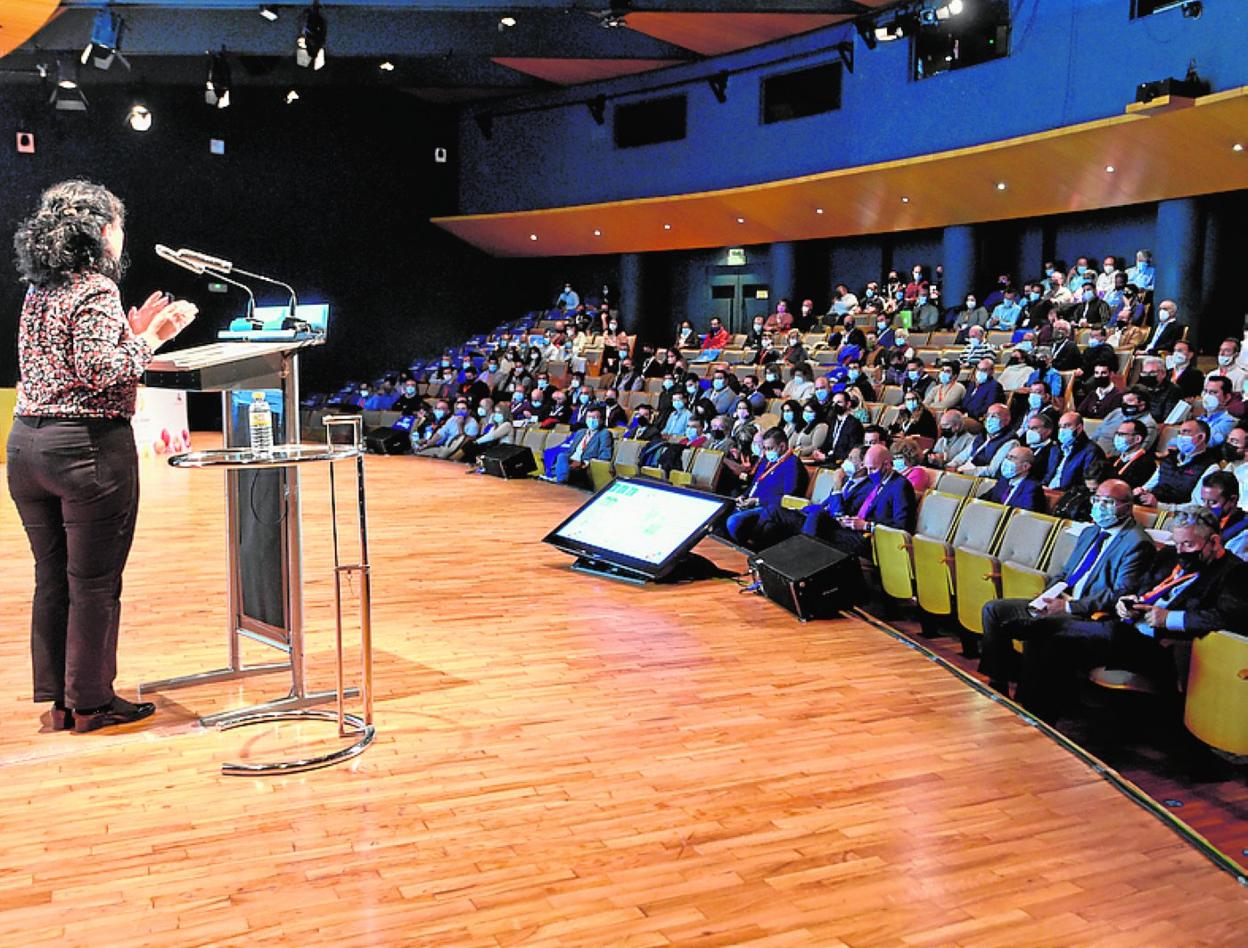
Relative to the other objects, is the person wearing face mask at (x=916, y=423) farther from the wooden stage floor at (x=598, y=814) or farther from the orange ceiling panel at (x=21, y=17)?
the orange ceiling panel at (x=21, y=17)

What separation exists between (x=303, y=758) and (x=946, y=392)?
689 cm

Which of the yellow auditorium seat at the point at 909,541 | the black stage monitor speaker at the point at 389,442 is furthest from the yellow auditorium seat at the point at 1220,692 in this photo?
the black stage monitor speaker at the point at 389,442

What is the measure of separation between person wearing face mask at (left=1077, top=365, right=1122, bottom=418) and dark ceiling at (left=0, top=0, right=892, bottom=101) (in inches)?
200

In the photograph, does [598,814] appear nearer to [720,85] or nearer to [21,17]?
[21,17]

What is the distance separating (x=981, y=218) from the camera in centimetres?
1161

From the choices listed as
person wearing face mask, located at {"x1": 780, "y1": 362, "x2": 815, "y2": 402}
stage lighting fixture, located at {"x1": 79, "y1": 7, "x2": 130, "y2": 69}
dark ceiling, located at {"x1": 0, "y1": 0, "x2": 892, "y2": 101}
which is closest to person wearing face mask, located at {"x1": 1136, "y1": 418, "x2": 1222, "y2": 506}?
person wearing face mask, located at {"x1": 780, "y1": 362, "x2": 815, "y2": 402}

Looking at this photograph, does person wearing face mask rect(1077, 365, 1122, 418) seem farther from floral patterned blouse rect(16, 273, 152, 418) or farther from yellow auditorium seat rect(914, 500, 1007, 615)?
floral patterned blouse rect(16, 273, 152, 418)

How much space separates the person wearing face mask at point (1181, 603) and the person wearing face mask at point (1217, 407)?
10.1 feet

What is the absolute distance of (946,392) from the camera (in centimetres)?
877

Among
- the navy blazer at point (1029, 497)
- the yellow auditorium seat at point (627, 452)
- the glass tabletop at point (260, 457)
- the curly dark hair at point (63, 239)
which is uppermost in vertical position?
the curly dark hair at point (63, 239)

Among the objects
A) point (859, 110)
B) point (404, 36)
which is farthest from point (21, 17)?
point (859, 110)

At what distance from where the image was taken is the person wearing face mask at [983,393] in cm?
833

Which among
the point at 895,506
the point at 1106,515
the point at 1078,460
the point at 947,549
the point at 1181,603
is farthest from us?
the point at 1078,460

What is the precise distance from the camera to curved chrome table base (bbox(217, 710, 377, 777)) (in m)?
2.73
